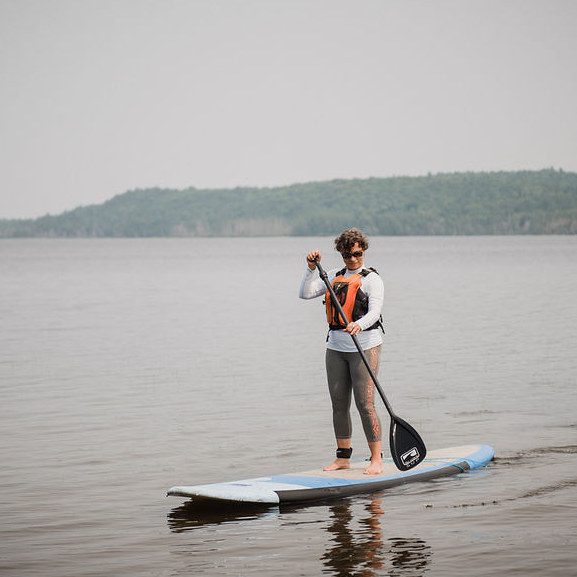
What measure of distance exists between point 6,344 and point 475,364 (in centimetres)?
1186

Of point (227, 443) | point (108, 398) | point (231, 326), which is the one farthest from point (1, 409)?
point (231, 326)

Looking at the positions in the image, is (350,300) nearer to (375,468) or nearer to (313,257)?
(313,257)

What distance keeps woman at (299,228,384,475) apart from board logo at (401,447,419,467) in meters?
0.49

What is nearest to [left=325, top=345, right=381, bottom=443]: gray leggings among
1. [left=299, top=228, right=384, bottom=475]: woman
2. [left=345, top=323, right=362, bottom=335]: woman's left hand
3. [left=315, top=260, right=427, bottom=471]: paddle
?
[left=299, top=228, right=384, bottom=475]: woman

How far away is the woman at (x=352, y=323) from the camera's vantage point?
9.95 metres

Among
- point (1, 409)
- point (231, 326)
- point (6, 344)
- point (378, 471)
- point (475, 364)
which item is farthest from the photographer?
point (231, 326)

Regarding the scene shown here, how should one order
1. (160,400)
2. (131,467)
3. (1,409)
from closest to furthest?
(131,467), (1,409), (160,400)

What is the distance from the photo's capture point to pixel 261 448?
44.5 feet

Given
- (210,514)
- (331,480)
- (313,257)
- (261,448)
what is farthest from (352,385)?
(261,448)

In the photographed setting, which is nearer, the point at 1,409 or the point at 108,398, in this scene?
the point at 1,409

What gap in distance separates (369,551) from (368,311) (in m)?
2.02

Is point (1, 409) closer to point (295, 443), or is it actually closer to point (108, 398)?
point (108, 398)

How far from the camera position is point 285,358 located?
2483 centimetres

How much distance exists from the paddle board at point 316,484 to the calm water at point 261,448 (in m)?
0.11
